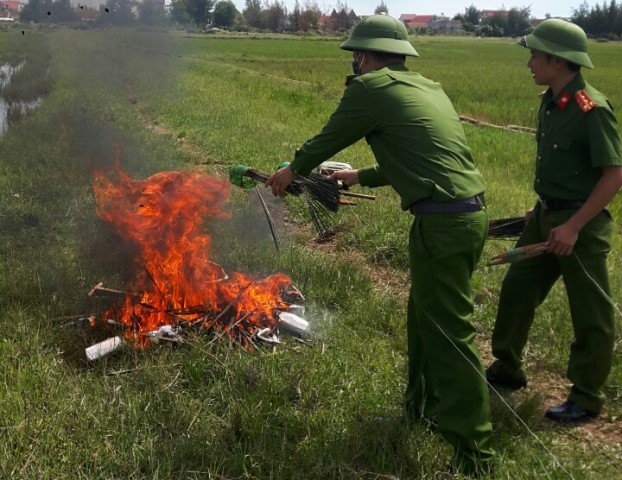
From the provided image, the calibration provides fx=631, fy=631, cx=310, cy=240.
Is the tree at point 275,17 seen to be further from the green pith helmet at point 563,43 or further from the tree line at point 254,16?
the green pith helmet at point 563,43

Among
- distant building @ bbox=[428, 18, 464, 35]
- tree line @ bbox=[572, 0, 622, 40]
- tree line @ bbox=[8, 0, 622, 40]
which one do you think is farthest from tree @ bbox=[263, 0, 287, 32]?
distant building @ bbox=[428, 18, 464, 35]

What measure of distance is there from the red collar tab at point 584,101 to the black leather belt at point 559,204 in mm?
499

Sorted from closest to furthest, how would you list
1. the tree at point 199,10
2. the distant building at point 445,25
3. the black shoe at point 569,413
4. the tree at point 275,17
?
1. the black shoe at point 569,413
2. the tree at point 199,10
3. the tree at point 275,17
4. the distant building at point 445,25

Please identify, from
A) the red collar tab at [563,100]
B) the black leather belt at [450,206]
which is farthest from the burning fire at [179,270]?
the red collar tab at [563,100]

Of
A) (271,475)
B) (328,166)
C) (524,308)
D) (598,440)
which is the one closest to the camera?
(271,475)

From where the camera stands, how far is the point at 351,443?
10.3 feet

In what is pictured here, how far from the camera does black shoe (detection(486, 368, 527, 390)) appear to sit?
3977mm

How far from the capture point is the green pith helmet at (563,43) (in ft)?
10.9

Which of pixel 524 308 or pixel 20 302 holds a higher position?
pixel 524 308

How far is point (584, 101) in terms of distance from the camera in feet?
10.8

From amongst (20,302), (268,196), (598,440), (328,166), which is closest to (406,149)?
(328,166)

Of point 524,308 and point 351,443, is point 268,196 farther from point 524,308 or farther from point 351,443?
point 351,443

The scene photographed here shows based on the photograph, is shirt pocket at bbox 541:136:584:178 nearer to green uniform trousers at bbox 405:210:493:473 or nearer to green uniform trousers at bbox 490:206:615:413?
green uniform trousers at bbox 490:206:615:413

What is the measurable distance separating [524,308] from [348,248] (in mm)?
2597
